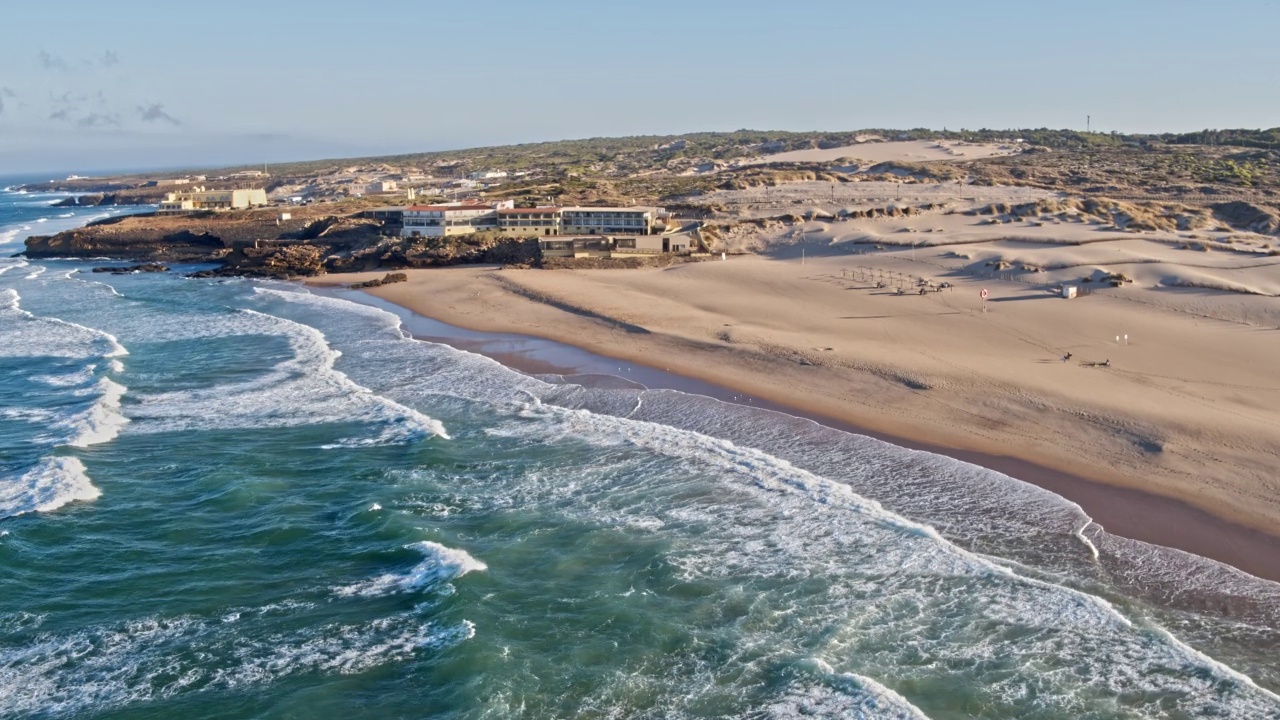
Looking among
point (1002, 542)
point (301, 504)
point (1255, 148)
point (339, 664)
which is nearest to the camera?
point (339, 664)

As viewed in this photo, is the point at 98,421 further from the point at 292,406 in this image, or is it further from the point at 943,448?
the point at 943,448

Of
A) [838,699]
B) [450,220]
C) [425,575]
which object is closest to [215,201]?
[450,220]

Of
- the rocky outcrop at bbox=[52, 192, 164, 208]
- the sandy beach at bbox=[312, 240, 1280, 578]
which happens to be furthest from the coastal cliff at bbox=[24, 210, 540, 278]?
the rocky outcrop at bbox=[52, 192, 164, 208]

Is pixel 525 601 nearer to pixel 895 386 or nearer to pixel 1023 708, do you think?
pixel 1023 708

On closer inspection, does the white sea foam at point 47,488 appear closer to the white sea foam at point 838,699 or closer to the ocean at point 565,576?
the ocean at point 565,576

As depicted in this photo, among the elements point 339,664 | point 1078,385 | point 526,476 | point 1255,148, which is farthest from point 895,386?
point 1255,148

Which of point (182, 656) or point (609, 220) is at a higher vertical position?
point (609, 220)

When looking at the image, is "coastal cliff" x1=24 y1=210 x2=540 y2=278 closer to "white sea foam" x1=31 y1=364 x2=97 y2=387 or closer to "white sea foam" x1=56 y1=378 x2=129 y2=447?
"white sea foam" x1=31 y1=364 x2=97 y2=387
